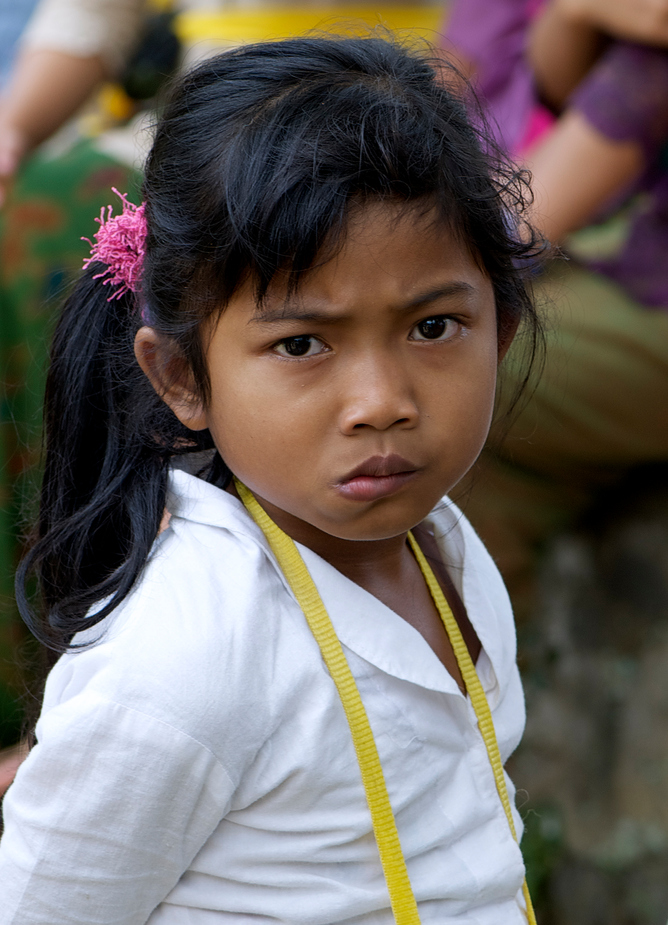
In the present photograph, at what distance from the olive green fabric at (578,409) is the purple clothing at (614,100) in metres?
0.07

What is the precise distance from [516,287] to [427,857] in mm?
518

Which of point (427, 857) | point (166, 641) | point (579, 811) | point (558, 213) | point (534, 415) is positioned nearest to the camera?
point (166, 641)

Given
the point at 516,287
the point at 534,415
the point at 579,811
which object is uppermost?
the point at 516,287

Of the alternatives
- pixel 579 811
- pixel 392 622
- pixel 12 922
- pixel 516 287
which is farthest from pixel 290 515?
pixel 579 811

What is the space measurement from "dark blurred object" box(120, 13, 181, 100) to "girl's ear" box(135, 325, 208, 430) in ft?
5.55

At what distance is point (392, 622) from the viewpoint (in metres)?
0.97

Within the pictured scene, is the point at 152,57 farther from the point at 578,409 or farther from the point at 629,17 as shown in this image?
the point at 578,409

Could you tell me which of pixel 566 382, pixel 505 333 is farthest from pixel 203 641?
pixel 566 382

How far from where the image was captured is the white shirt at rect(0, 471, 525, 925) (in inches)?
33.2

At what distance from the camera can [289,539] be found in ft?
3.16

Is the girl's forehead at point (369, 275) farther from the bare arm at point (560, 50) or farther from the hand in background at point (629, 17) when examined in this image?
the bare arm at point (560, 50)

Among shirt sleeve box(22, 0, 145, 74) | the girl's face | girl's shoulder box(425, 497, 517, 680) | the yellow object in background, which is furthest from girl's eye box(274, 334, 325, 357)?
the yellow object in background

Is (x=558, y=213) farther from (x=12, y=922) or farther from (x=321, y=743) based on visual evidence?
(x=12, y=922)

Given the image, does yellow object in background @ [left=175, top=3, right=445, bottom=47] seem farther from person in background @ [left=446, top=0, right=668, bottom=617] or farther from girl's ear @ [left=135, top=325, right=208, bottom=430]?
girl's ear @ [left=135, top=325, right=208, bottom=430]
